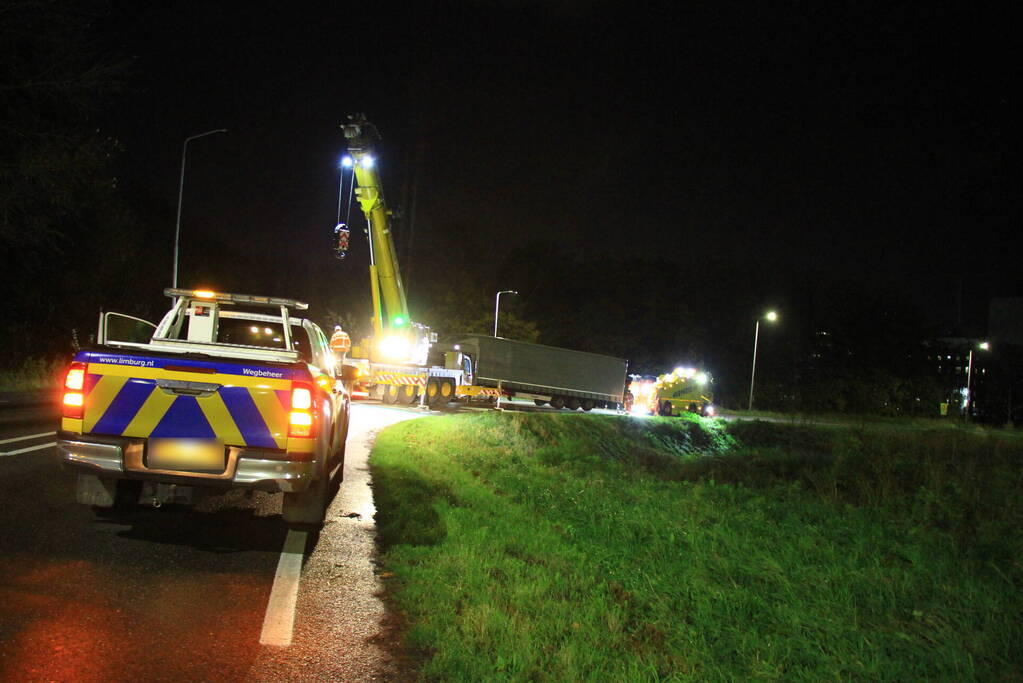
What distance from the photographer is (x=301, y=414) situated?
6.64m

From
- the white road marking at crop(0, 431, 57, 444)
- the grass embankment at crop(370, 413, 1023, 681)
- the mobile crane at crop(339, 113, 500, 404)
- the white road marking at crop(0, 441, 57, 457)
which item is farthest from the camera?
the mobile crane at crop(339, 113, 500, 404)

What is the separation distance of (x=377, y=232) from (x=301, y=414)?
834 inches

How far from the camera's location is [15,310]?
27.1 m

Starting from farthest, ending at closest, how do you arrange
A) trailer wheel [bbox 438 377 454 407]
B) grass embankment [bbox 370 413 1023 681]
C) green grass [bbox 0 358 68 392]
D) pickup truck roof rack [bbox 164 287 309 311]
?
trailer wheel [bbox 438 377 454 407] → green grass [bbox 0 358 68 392] → pickup truck roof rack [bbox 164 287 309 311] → grass embankment [bbox 370 413 1023 681]

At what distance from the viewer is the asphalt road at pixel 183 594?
4.36m

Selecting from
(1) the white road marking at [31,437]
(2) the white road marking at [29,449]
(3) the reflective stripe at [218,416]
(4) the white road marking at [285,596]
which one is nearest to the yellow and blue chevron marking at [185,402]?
→ (3) the reflective stripe at [218,416]

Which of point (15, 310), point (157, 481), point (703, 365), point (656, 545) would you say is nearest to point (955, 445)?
point (656, 545)

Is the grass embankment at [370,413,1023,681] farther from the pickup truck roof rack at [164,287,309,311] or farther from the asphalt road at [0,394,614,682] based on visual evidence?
the pickup truck roof rack at [164,287,309,311]

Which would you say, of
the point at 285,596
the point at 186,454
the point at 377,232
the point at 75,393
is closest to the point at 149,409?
the point at 186,454

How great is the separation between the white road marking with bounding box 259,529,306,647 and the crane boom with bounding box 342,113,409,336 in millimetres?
18698

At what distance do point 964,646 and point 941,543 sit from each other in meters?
3.51

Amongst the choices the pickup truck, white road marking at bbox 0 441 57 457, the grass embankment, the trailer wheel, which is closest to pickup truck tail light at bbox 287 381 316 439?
the pickup truck

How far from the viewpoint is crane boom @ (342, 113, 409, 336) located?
956 inches

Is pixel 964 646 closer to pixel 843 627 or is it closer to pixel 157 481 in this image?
pixel 843 627
